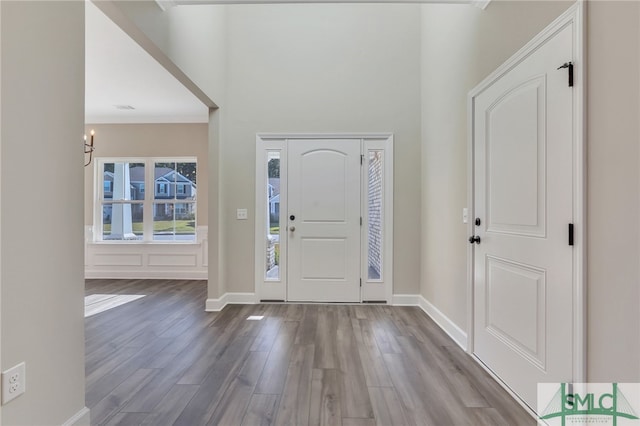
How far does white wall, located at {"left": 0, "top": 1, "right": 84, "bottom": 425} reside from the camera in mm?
1187

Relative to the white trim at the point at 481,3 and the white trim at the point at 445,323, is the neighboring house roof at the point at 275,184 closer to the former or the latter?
the white trim at the point at 445,323

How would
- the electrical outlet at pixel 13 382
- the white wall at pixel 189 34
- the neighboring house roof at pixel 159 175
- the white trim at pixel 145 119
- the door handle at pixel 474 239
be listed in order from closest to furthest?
1. the electrical outlet at pixel 13 382
2. the white wall at pixel 189 34
3. the door handle at pixel 474 239
4. the white trim at pixel 145 119
5. the neighboring house roof at pixel 159 175

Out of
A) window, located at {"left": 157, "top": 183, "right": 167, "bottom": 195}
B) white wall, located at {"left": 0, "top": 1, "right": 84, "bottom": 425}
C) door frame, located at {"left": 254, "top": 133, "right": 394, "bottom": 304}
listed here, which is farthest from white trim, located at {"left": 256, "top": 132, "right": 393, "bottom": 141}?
window, located at {"left": 157, "top": 183, "right": 167, "bottom": 195}

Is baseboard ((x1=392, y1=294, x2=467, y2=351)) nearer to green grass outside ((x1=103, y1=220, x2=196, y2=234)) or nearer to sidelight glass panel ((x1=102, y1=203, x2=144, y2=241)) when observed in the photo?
green grass outside ((x1=103, y1=220, x2=196, y2=234))

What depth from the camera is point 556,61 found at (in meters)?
1.55

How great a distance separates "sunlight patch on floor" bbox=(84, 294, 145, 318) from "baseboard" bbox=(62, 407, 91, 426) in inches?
85.7

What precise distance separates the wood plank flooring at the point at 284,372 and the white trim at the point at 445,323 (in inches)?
2.7

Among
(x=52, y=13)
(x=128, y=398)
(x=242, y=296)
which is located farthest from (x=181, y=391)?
(x=52, y=13)

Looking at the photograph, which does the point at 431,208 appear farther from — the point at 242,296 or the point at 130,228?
the point at 130,228

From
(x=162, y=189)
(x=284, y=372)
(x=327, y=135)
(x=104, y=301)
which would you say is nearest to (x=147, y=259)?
(x=162, y=189)

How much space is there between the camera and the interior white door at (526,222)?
1.51m

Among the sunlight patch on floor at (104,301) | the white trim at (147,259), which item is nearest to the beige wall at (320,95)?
the sunlight patch on floor at (104,301)

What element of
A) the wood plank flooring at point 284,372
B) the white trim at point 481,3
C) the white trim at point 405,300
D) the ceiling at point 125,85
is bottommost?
the wood plank flooring at point 284,372

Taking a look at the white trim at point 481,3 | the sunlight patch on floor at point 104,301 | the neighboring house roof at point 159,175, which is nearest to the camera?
the white trim at point 481,3
